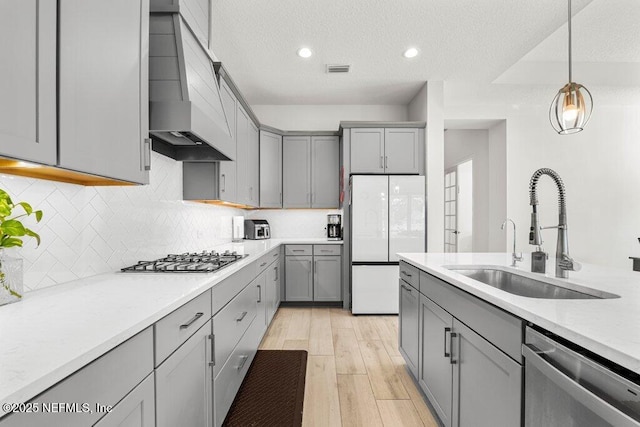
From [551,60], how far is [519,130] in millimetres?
1432

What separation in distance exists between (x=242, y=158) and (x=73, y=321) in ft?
9.01

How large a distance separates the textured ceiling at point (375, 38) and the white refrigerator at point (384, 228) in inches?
50.0

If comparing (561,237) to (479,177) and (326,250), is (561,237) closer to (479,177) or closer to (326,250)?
(326,250)

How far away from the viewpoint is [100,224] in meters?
1.69

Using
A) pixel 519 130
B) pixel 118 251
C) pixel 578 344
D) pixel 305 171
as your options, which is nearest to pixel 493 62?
pixel 519 130

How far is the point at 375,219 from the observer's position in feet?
12.8

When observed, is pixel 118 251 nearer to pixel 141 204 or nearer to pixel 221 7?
pixel 141 204

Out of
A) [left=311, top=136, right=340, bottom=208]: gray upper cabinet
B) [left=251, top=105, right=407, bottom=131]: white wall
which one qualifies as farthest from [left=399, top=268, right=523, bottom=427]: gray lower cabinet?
[left=251, top=105, right=407, bottom=131]: white wall

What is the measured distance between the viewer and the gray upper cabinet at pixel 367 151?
4.14m

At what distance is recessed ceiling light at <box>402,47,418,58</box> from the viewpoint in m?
3.24

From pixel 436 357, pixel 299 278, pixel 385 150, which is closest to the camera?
pixel 436 357

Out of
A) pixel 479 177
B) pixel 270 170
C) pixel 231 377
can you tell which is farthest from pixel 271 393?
pixel 479 177

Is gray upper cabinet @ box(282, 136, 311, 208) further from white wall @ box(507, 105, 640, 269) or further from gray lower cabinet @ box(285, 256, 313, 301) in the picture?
white wall @ box(507, 105, 640, 269)

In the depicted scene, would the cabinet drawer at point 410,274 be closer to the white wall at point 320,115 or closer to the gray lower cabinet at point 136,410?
the gray lower cabinet at point 136,410
